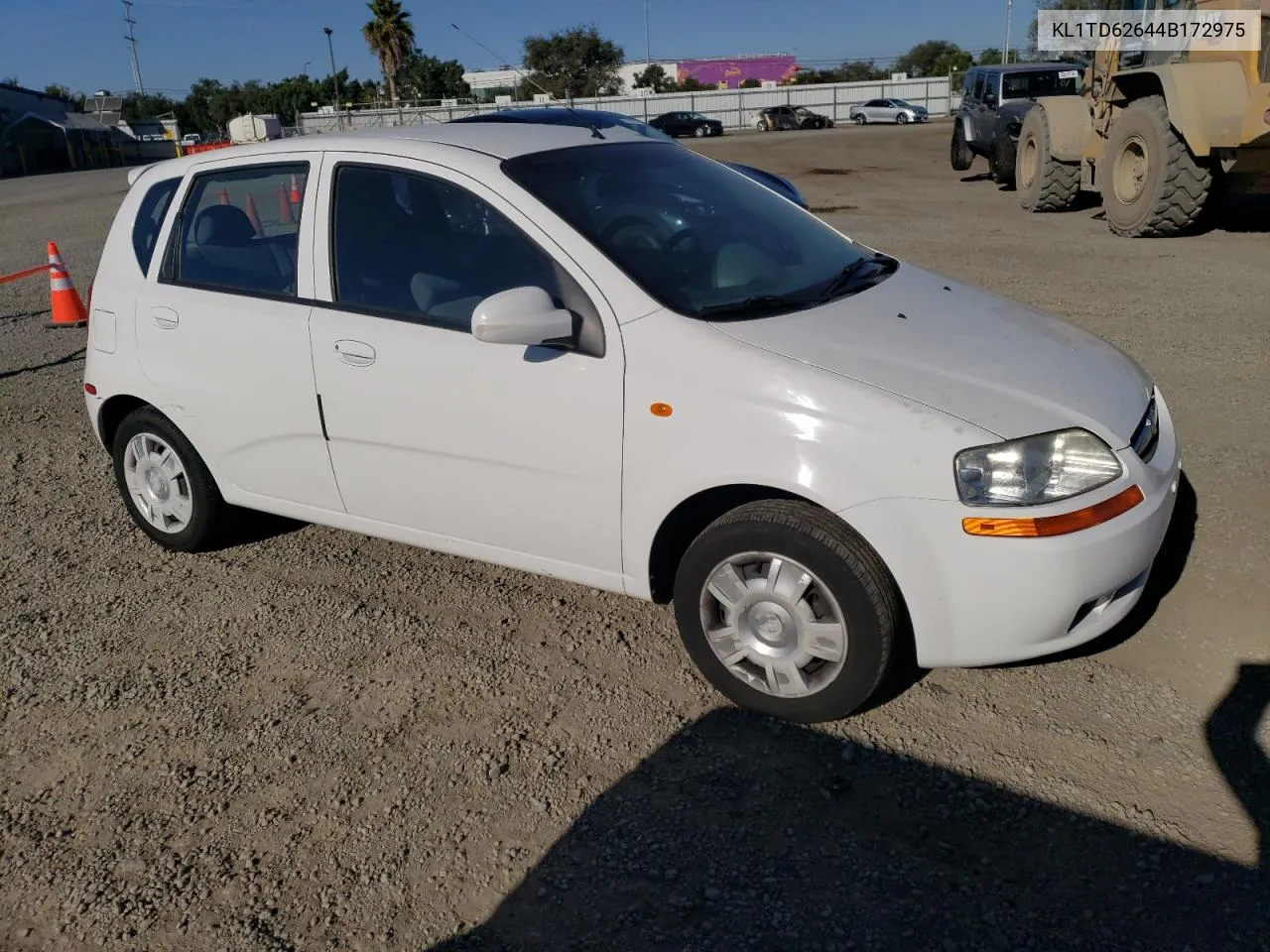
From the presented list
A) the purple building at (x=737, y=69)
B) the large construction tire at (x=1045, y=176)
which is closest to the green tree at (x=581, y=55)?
the purple building at (x=737, y=69)

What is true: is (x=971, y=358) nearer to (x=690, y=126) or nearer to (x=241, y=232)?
(x=241, y=232)

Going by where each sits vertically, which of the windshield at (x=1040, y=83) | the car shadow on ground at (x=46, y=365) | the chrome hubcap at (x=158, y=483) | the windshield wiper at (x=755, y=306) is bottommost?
the car shadow on ground at (x=46, y=365)

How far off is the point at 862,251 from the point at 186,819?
3151mm

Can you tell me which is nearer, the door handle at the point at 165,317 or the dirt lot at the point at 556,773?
the dirt lot at the point at 556,773

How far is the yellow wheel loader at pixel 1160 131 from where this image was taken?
9992 mm

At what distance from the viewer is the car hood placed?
2936 millimetres

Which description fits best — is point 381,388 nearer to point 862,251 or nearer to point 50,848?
point 50,848

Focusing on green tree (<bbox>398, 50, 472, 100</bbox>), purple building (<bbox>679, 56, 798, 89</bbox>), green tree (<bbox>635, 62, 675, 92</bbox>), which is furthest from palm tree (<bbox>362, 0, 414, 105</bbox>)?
purple building (<bbox>679, 56, 798, 89</bbox>)

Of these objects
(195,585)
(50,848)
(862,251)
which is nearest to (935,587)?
(862,251)

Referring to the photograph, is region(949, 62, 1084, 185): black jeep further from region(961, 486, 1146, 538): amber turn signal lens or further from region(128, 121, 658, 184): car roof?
region(961, 486, 1146, 538): amber turn signal lens

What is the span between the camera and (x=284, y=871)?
2.76m

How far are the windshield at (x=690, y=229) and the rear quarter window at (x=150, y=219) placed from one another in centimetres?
173

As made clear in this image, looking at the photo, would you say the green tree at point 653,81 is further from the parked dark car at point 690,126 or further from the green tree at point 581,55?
the parked dark car at point 690,126

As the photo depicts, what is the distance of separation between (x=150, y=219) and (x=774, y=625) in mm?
3200
